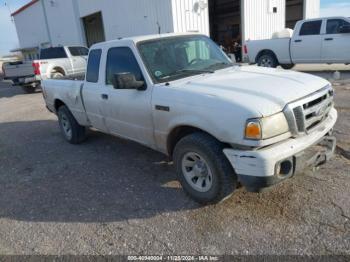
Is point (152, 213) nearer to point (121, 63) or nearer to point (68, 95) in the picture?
point (121, 63)

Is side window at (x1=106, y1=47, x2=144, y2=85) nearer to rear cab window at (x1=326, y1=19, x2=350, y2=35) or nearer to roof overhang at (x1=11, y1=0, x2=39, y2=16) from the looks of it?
rear cab window at (x1=326, y1=19, x2=350, y2=35)

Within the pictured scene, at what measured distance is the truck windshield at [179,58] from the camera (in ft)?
13.4

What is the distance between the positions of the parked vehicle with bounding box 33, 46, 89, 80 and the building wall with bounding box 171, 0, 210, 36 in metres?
4.84

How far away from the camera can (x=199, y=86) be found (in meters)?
3.57

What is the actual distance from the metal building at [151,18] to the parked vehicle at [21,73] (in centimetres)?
558

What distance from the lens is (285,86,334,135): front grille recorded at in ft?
10.1

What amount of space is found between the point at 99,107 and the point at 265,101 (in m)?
2.82

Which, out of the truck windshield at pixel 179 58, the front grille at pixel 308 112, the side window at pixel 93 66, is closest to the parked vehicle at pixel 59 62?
the side window at pixel 93 66

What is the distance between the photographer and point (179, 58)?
14.1 ft

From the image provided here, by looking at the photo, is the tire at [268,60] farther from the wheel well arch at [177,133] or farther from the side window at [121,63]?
the wheel well arch at [177,133]

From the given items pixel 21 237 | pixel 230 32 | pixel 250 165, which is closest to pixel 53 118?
pixel 21 237

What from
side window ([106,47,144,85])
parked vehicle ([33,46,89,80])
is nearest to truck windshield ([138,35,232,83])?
side window ([106,47,144,85])

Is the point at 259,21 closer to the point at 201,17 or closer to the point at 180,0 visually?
the point at 201,17

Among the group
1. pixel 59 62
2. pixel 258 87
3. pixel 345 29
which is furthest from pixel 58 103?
pixel 345 29
